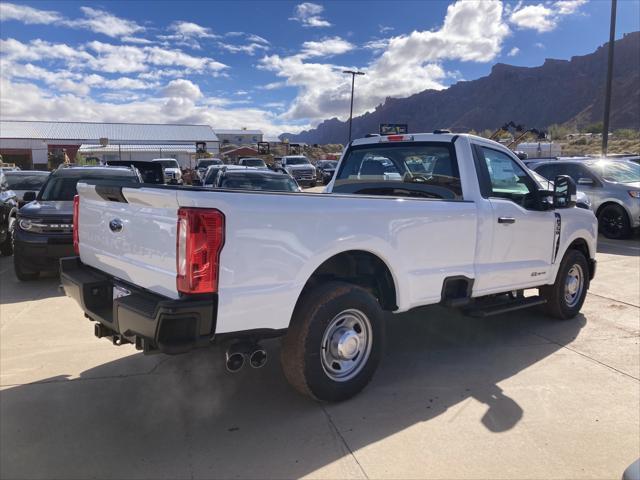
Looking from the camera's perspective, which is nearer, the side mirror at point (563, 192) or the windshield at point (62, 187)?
the side mirror at point (563, 192)

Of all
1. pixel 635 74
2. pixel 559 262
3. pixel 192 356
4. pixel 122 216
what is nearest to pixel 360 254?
pixel 122 216

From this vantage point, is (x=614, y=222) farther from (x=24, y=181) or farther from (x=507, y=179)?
(x=24, y=181)

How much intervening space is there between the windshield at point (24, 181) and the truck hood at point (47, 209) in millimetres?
7086

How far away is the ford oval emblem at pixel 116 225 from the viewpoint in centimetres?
337

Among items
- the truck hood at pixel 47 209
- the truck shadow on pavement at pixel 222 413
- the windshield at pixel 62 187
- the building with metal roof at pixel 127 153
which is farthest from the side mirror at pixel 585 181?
the building with metal roof at pixel 127 153

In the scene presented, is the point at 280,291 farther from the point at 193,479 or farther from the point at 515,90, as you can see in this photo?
the point at 515,90

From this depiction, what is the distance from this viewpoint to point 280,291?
306cm

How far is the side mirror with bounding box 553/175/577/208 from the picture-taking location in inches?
199

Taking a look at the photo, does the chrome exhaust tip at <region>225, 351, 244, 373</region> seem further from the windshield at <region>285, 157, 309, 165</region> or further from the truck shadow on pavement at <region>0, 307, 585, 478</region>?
the windshield at <region>285, 157, 309, 165</region>

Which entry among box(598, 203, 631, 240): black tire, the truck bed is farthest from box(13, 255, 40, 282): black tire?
box(598, 203, 631, 240): black tire

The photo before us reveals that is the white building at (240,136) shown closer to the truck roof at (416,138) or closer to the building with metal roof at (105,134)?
the building with metal roof at (105,134)

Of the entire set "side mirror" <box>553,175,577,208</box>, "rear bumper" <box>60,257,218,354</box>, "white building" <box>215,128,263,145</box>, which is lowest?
"rear bumper" <box>60,257,218,354</box>

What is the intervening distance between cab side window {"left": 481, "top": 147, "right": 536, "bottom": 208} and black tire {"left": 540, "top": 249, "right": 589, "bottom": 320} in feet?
3.52

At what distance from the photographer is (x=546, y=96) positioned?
358ft
